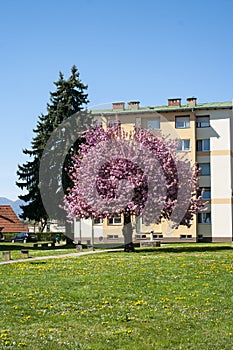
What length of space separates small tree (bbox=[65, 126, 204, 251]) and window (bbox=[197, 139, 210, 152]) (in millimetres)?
23287

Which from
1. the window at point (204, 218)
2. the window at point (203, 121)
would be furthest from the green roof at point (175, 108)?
the window at point (204, 218)

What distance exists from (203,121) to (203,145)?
8.38 feet

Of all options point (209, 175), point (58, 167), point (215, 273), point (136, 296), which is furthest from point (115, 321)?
point (209, 175)

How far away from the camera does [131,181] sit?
35.6 m

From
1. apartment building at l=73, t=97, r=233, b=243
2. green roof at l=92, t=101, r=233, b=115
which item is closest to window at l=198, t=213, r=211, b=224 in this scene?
apartment building at l=73, t=97, r=233, b=243

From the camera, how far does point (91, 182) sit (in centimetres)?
3669

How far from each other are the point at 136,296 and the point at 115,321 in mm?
3566

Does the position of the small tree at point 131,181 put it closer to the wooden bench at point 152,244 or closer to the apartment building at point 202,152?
the wooden bench at point 152,244

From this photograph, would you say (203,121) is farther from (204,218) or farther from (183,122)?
(204,218)

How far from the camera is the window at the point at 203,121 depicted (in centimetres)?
6228

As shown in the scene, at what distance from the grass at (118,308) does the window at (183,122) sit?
40410 millimetres

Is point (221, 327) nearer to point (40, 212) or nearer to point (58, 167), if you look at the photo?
point (58, 167)

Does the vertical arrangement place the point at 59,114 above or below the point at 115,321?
above

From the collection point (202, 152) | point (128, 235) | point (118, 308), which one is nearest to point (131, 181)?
point (128, 235)
